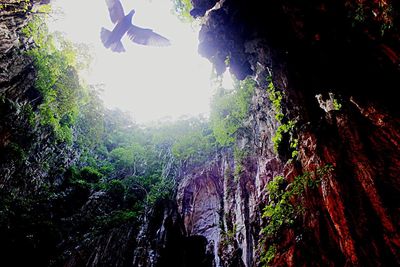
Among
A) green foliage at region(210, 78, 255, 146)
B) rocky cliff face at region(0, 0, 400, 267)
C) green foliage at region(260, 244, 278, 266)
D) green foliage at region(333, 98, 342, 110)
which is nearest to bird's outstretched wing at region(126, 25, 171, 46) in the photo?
green foliage at region(210, 78, 255, 146)

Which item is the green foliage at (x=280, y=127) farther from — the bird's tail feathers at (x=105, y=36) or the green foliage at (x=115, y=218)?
the green foliage at (x=115, y=218)

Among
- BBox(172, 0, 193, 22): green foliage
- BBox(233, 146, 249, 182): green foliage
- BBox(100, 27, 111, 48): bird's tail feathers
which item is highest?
BBox(100, 27, 111, 48): bird's tail feathers

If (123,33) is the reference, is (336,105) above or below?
below

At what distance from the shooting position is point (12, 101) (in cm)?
1180

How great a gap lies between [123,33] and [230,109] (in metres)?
6.84

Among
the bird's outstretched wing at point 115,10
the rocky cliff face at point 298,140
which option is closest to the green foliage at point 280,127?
the rocky cliff face at point 298,140

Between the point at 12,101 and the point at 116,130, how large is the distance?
13.3 m

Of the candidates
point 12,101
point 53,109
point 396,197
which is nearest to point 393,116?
point 396,197

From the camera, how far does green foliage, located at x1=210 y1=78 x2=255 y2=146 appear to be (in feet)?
44.5

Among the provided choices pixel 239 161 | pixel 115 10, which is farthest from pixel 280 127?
pixel 115 10

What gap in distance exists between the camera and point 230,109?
15523mm

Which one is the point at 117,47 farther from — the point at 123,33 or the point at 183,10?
the point at 183,10

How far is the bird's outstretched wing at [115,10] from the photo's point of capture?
14.1 metres

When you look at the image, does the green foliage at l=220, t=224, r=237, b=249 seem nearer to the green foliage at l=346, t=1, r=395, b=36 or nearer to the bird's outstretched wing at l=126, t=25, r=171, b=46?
Result: the green foliage at l=346, t=1, r=395, b=36
